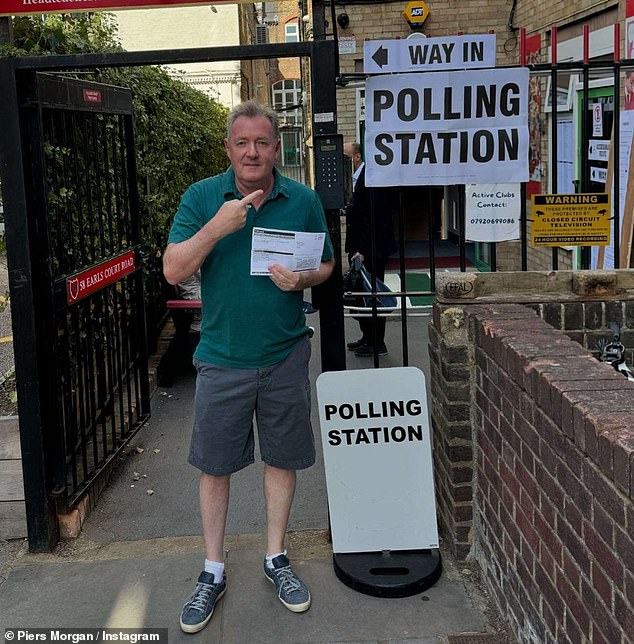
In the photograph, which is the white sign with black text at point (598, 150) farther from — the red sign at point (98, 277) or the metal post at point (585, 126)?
the red sign at point (98, 277)

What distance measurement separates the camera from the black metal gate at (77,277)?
3.77 metres

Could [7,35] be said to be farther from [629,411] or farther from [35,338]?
[629,411]

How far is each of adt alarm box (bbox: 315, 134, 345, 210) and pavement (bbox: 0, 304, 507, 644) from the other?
161 centimetres

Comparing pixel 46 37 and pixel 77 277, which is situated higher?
pixel 46 37

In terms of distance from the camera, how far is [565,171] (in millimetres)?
8891

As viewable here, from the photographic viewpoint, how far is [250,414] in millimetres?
3379

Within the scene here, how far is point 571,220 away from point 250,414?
1738mm

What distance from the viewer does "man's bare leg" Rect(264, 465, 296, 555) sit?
3479 millimetres

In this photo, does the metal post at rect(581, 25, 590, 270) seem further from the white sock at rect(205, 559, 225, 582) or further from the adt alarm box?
the white sock at rect(205, 559, 225, 582)

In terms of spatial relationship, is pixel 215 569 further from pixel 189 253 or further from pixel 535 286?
pixel 535 286

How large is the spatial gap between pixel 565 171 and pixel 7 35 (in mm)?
6365

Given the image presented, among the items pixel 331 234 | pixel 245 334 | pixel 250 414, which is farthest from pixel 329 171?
pixel 250 414

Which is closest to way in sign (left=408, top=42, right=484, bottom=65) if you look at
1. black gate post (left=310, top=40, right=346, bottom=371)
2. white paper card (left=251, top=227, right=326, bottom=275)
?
black gate post (left=310, top=40, right=346, bottom=371)

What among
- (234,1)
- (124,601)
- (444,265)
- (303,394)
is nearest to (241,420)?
(303,394)
